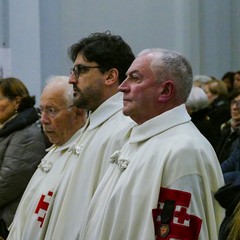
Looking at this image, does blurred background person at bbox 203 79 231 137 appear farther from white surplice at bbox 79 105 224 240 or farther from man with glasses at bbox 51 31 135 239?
white surplice at bbox 79 105 224 240

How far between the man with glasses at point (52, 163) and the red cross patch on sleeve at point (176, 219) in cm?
125

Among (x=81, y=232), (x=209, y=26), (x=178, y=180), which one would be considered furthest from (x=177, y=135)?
(x=209, y=26)

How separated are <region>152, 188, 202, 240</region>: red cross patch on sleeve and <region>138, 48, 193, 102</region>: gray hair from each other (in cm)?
55

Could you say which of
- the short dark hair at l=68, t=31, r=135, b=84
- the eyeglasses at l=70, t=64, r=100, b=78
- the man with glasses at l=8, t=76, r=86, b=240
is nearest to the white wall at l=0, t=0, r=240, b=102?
the man with glasses at l=8, t=76, r=86, b=240

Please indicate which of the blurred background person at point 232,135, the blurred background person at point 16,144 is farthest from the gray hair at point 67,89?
the blurred background person at point 232,135

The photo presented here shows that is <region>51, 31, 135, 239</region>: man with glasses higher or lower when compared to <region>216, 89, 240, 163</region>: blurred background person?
higher

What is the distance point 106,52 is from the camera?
17.0 ft

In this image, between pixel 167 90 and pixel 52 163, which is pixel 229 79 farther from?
pixel 167 90

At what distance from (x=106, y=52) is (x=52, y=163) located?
87 centimetres

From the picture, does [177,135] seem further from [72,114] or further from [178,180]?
[72,114]

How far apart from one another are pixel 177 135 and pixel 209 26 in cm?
802

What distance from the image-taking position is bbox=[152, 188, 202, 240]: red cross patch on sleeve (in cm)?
407

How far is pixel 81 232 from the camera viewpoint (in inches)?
183

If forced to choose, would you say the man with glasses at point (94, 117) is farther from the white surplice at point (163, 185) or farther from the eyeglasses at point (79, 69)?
the white surplice at point (163, 185)
